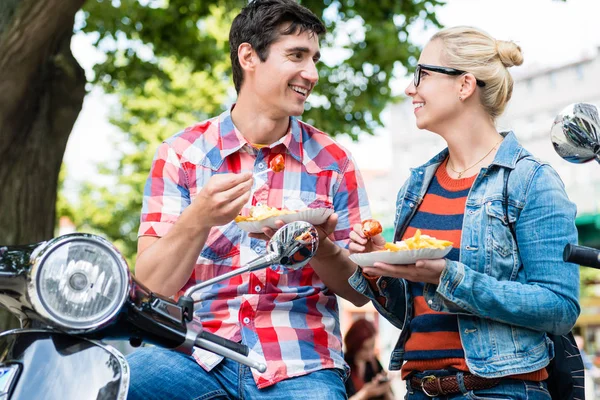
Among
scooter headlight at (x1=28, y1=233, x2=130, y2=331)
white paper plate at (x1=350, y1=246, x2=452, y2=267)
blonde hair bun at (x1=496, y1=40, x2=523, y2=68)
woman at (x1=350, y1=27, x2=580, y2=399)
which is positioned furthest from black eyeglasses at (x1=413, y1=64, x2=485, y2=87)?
scooter headlight at (x1=28, y1=233, x2=130, y2=331)

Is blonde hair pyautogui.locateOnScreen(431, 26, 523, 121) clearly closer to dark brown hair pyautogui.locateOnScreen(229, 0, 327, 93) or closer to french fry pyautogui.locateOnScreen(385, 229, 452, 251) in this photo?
dark brown hair pyautogui.locateOnScreen(229, 0, 327, 93)

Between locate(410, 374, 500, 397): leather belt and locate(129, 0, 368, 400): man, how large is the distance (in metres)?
0.28

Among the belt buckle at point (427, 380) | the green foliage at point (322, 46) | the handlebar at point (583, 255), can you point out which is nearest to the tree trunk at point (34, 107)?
the green foliage at point (322, 46)

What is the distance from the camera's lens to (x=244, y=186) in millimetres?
2480

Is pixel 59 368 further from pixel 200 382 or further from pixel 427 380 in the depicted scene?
pixel 427 380

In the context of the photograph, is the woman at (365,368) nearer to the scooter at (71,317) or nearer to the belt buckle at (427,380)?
the belt buckle at (427,380)

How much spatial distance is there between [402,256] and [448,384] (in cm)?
51

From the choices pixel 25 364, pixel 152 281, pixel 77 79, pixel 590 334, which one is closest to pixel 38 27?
pixel 77 79

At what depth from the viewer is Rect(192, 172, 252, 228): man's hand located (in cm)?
247

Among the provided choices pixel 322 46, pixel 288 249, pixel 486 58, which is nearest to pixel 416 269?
pixel 288 249

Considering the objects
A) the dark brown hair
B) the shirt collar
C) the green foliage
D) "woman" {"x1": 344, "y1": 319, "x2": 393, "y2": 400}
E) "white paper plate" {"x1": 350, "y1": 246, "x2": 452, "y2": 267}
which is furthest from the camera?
the green foliage

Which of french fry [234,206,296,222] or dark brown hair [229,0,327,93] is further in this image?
dark brown hair [229,0,327,93]

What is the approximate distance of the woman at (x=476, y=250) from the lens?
8.31ft

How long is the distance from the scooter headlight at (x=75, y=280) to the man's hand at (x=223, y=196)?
66cm
